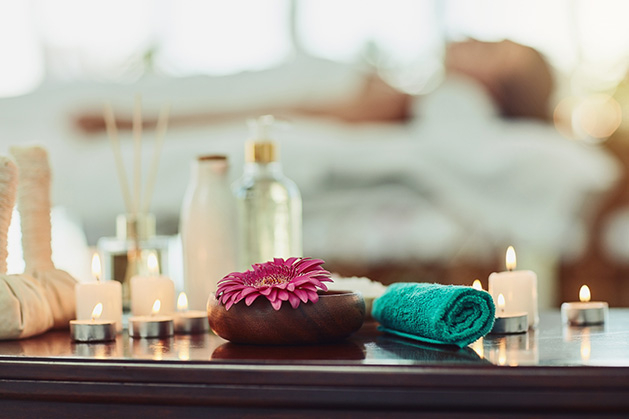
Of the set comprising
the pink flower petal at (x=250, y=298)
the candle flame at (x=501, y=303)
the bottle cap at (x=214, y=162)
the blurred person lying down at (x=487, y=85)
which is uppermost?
the blurred person lying down at (x=487, y=85)

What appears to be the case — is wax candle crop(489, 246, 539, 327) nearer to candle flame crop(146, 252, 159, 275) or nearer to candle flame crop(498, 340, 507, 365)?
candle flame crop(498, 340, 507, 365)

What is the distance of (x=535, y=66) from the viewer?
8.12 ft

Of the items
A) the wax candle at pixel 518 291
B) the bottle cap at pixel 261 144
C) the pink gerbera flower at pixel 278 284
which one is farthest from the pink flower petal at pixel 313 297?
the bottle cap at pixel 261 144

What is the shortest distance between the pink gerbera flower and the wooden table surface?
1.7 inches

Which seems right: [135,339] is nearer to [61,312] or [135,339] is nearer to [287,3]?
[61,312]

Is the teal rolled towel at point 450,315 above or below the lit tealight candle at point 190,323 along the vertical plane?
above

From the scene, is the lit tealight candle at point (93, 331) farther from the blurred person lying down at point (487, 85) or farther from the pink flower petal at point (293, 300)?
the blurred person lying down at point (487, 85)

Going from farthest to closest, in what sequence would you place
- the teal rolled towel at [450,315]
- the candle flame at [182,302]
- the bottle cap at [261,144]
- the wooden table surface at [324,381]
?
the bottle cap at [261,144], the candle flame at [182,302], the teal rolled towel at [450,315], the wooden table surface at [324,381]

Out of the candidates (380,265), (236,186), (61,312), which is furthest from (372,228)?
(61,312)

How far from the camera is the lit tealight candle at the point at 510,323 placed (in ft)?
2.40

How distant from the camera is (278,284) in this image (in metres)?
0.66

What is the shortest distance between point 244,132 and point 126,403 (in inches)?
83.3

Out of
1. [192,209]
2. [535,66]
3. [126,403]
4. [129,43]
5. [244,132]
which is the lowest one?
[126,403]

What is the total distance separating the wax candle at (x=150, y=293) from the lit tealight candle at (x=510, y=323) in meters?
0.37
